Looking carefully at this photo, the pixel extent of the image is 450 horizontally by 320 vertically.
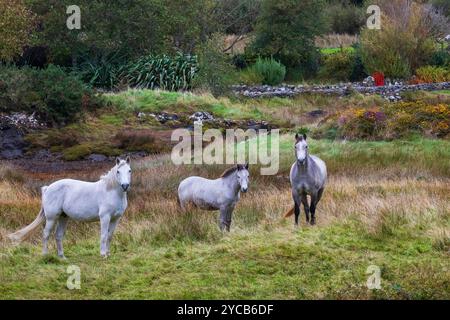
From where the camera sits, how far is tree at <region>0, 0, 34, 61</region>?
4069cm

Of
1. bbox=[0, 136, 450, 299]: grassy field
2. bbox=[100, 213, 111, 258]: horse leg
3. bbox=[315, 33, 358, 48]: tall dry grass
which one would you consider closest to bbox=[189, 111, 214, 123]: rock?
bbox=[0, 136, 450, 299]: grassy field

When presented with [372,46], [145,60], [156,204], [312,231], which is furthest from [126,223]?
[372,46]

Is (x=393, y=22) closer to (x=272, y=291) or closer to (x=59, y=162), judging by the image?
(x=59, y=162)

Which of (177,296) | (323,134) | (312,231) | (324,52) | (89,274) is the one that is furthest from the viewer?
(324,52)

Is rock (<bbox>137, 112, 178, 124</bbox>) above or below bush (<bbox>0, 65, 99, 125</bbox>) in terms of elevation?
below

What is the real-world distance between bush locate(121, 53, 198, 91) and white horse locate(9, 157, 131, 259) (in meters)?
31.0

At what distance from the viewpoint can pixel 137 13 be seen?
156ft

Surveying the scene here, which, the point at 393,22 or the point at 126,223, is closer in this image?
the point at 126,223

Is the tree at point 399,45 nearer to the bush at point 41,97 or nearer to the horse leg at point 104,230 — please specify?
the bush at point 41,97

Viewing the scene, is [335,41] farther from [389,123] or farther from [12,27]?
[389,123]

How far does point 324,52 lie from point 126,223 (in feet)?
146

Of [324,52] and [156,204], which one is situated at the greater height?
[324,52]

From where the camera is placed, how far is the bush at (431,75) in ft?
158

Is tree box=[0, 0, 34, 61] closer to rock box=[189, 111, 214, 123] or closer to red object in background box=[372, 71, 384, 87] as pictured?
rock box=[189, 111, 214, 123]
